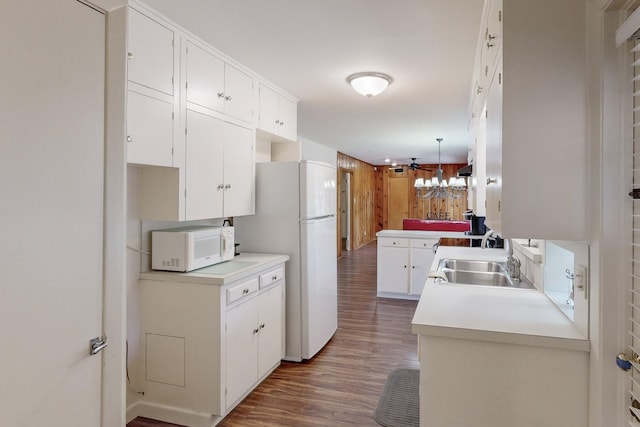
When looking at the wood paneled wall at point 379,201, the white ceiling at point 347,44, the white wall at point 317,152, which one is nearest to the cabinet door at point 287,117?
the white ceiling at point 347,44

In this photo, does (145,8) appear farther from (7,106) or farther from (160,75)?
(7,106)

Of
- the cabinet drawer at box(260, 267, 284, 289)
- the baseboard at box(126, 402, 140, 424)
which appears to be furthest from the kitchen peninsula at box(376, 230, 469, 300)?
the baseboard at box(126, 402, 140, 424)

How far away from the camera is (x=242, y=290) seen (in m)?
2.55

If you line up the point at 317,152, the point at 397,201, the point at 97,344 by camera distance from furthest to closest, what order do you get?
the point at 397,201
the point at 317,152
the point at 97,344

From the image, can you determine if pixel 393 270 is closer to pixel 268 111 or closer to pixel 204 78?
pixel 268 111

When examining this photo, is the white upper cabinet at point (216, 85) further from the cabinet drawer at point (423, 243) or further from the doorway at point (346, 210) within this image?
the doorway at point (346, 210)

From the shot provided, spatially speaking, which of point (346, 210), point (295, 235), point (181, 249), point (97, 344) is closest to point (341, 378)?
point (295, 235)

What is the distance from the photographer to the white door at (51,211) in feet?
3.32

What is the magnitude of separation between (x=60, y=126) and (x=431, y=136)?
6048mm

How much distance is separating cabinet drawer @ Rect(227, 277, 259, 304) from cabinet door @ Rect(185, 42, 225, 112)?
126 cm

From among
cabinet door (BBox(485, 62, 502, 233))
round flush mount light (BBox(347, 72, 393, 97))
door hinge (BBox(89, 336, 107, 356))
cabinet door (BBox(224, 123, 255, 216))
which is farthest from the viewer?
round flush mount light (BBox(347, 72, 393, 97))

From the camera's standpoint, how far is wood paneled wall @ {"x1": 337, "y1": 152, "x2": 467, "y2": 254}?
1009 centimetres

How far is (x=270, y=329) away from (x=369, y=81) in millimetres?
2167

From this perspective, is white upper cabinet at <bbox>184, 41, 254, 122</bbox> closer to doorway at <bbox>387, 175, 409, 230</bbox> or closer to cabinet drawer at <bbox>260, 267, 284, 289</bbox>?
cabinet drawer at <bbox>260, 267, 284, 289</bbox>
